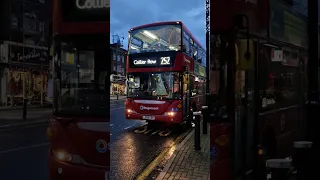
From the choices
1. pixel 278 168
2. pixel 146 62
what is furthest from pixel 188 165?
pixel 146 62

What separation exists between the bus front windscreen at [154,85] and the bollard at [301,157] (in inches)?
266

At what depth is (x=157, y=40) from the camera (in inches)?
320

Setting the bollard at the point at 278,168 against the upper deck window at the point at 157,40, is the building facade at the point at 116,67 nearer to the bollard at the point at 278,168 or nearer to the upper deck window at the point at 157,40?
the bollard at the point at 278,168

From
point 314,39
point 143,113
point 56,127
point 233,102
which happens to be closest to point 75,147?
point 56,127

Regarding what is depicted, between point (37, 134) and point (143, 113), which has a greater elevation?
point (143, 113)

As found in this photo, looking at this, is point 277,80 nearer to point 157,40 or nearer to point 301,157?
point 301,157

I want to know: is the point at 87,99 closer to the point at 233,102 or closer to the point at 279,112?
the point at 233,102

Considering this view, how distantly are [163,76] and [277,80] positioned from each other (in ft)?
23.0

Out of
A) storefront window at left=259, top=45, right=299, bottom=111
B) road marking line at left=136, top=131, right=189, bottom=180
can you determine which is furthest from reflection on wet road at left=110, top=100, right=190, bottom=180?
storefront window at left=259, top=45, right=299, bottom=111

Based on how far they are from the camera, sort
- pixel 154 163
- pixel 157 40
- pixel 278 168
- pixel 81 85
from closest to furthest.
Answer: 1. pixel 81 85
2. pixel 278 168
3. pixel 154 163
4. pixel 157 40

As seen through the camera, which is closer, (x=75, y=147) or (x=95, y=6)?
(x=95, y=6)

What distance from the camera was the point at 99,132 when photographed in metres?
2.05

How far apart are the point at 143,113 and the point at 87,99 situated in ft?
25.6

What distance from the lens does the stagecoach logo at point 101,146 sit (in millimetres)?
2055
